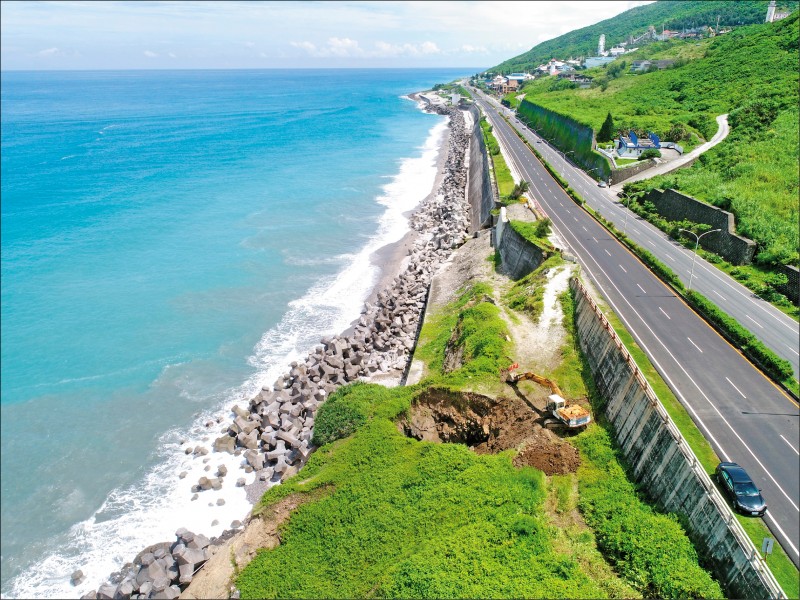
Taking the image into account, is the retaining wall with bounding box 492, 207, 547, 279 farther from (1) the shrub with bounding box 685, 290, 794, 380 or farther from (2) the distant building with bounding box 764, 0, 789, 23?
(2) the distant building with bounding box 764, 0, 789, 23

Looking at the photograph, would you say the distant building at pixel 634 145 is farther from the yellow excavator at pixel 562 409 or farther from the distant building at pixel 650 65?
the distant building at pixel 650 65

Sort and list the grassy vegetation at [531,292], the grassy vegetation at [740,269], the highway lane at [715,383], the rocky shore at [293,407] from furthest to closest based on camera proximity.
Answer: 1. the grassy vegetation at [531,292]
2. the grassy vegetation at [740,269]
3. the rocky shore at [293,407]
4. the highway lane at [715,383]

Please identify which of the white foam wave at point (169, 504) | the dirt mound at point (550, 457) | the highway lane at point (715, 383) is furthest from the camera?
the white foam wave at point (169, 504)

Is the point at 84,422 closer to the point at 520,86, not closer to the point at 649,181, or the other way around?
the point at 649,181

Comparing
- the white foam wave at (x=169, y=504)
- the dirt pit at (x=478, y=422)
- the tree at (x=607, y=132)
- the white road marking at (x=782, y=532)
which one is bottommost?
the white foam wave at (x=169, y=504)

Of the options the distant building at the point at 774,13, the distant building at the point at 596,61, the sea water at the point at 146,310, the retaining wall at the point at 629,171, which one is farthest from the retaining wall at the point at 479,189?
the distant building at the point at 596,61
